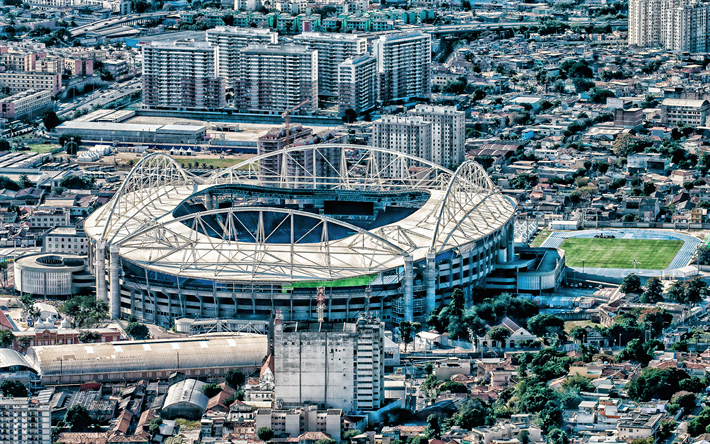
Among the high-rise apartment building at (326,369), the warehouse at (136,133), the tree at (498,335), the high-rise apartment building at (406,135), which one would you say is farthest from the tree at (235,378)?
the warehouse at (136,133)

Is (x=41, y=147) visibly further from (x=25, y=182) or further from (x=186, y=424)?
(x=186, y=424)

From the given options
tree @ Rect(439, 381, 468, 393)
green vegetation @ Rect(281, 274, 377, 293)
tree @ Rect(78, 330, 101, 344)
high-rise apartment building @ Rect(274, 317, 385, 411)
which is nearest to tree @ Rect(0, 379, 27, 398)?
tree @ Rect(78, 330, 101, 344)

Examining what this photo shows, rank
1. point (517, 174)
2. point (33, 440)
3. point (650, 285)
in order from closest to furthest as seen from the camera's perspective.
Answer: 1. point (33, 440)
2. point (650, 285)
3. point (517, 174)

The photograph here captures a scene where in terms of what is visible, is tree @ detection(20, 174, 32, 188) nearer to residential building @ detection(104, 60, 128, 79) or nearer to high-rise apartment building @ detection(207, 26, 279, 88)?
high-rise apartment building @ detection(207, 26, 279, 88)

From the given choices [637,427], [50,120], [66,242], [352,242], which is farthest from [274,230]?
[50,120]

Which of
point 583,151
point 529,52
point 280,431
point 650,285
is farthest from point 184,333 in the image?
point 529,52

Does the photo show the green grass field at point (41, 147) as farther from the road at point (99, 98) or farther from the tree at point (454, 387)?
the tree at point (454, 387)

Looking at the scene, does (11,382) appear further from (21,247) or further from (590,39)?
(590,39)
